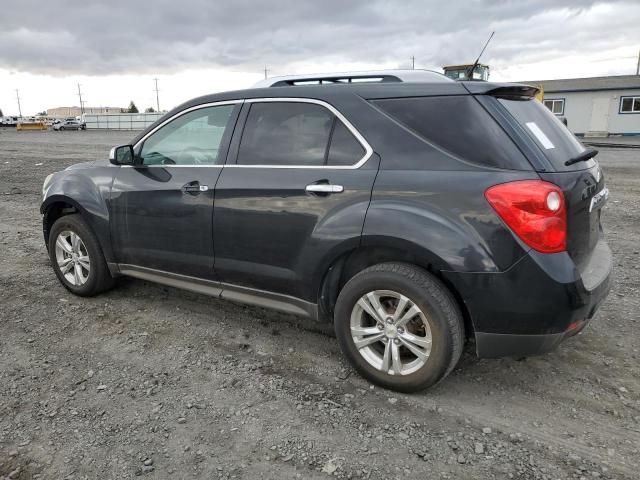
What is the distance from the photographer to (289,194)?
3324 mm

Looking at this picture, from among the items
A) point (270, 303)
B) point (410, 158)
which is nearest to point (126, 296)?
point (270, 303)

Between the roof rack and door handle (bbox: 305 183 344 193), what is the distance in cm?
77

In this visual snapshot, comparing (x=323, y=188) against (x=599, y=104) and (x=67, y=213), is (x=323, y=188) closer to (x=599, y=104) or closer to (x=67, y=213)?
(x=67, y=213)

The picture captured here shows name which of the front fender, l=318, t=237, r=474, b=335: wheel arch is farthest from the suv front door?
l=318, t=237, r=474, b=335: wheel arch

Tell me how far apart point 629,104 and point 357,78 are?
35748 mm

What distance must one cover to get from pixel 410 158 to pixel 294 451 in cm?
172

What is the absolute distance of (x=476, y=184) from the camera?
2.77m

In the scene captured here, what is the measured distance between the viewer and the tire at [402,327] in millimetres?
2891

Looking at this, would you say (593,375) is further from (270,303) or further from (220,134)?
(220,134)

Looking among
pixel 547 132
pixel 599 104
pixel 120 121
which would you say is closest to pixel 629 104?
pixel 599 104

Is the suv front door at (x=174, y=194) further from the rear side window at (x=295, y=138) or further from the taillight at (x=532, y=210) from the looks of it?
the taillight at (x=532, y=210)

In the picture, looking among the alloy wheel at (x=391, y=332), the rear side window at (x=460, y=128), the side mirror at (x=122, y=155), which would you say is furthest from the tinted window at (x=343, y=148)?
the side mirror at (x=122, y=155)

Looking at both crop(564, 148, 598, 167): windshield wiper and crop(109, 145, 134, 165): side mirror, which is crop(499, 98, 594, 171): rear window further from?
crop(109, 145, 134, 165): side mirror

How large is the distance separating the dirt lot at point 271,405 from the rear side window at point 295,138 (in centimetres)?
137
